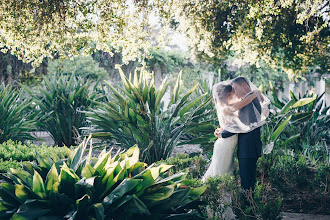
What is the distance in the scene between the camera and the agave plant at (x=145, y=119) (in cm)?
550

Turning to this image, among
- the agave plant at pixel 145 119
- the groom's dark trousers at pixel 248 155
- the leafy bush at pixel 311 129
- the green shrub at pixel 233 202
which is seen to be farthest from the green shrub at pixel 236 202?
the leafy bush at pixel 311 129

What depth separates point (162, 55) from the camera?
22422 millimetres

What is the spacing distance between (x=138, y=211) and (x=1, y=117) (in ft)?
17.9

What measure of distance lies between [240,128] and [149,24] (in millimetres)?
5522

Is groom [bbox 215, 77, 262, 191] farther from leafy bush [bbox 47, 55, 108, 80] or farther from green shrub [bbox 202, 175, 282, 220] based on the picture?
leafy bush [bbox 47, 55, 108, 80]

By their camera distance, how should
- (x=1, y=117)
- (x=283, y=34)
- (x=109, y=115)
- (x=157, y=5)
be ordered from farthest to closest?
1. (x=283, y=34)
2. (x=157, y=5)
3. (x=1, y=117)
4. (x=109, y=115)

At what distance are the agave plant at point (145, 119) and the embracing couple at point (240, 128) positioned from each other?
4.50ft

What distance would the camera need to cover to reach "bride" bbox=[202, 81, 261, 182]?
399cm

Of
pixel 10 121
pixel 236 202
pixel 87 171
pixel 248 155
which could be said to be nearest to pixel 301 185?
pixel 248 155

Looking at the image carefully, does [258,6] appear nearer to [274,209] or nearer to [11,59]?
[274,209]

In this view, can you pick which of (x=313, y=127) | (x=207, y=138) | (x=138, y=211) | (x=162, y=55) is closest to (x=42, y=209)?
(x=138, y=211)

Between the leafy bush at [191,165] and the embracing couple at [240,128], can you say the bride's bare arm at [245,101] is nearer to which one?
the embracing couple at [240,128]

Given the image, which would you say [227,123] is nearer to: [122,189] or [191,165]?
[191,165]

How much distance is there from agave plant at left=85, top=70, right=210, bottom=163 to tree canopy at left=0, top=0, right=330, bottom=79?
3333 millimetres
